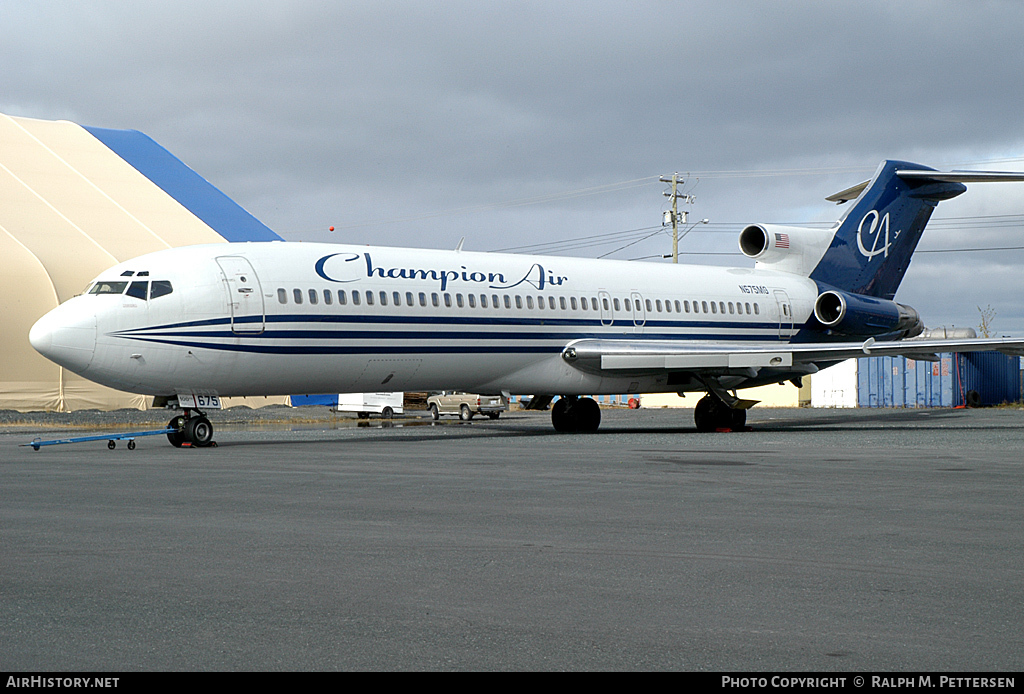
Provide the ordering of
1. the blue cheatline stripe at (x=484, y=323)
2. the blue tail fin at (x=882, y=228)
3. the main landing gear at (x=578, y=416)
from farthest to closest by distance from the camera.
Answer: the blue tail fin at (x=882, y=228), the main landing gear at (x=578, y=416), the blue cheatline stripe at (x=484, y=323)

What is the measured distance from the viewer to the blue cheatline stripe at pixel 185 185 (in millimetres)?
45688

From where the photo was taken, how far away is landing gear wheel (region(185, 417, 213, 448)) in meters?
19.4

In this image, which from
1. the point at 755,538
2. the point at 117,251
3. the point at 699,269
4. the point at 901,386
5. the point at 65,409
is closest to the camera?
the point at 755,538

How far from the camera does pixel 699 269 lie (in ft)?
94.4

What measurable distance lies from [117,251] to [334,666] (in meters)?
39.3

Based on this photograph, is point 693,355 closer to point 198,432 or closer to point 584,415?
point 584,415

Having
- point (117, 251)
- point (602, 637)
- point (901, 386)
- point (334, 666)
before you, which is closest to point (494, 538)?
point (602, 637)

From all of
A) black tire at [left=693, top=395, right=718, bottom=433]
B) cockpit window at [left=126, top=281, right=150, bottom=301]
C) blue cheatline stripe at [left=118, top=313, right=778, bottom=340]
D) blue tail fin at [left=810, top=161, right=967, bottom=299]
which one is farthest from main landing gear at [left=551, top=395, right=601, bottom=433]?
cockpit window at [left=126, top=281, right=150, bottom=301]

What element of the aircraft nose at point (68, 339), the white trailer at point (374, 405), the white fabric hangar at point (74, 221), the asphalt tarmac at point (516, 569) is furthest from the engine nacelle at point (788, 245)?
the white fabric hangar at point (74, 221)

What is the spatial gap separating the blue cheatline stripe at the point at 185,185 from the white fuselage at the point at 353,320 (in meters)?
23.2

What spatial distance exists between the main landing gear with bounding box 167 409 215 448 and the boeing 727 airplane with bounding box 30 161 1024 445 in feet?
0.14

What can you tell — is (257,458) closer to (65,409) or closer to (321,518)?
(321,518)

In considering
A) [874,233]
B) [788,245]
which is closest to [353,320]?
[788,245]

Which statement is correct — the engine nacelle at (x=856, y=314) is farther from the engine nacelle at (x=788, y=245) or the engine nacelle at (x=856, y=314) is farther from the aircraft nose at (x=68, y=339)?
the aircraft nose at (x=68, y=339)
